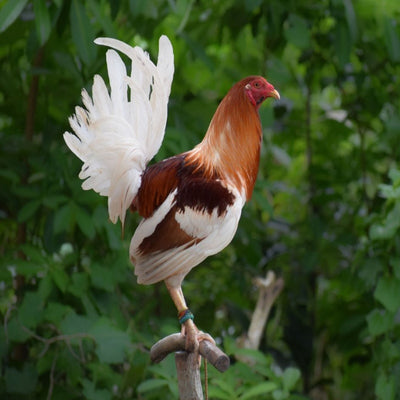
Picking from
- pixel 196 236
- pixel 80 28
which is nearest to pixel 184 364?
pixel 196 236

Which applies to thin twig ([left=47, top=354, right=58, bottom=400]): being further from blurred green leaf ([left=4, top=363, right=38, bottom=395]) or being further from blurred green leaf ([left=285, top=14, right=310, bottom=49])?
blurred green leaf ([left=285, top=14, right=310, bottom=49])

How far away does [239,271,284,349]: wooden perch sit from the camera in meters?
1.91

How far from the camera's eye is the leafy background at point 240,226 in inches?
66.6

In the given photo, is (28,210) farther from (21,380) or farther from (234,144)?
(234,144)

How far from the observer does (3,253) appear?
6.29 feet

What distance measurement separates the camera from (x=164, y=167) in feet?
3.74

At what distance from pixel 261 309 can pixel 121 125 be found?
97 cm

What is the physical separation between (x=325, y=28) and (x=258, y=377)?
1091 millimetres

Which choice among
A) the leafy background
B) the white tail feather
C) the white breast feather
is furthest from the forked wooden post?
the leafy background

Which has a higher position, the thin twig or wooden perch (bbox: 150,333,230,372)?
wooden perch (bbox: 150,333,230,372)

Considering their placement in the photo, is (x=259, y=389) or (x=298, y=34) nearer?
(x=259, y=389)

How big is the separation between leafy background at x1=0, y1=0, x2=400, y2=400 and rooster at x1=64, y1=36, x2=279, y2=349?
0.39 m

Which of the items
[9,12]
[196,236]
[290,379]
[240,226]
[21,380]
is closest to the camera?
[196,236]

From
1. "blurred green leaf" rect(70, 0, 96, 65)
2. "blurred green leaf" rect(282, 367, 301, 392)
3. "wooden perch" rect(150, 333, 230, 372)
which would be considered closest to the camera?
"wooden perch" rect(150, 333, 230, 372)
